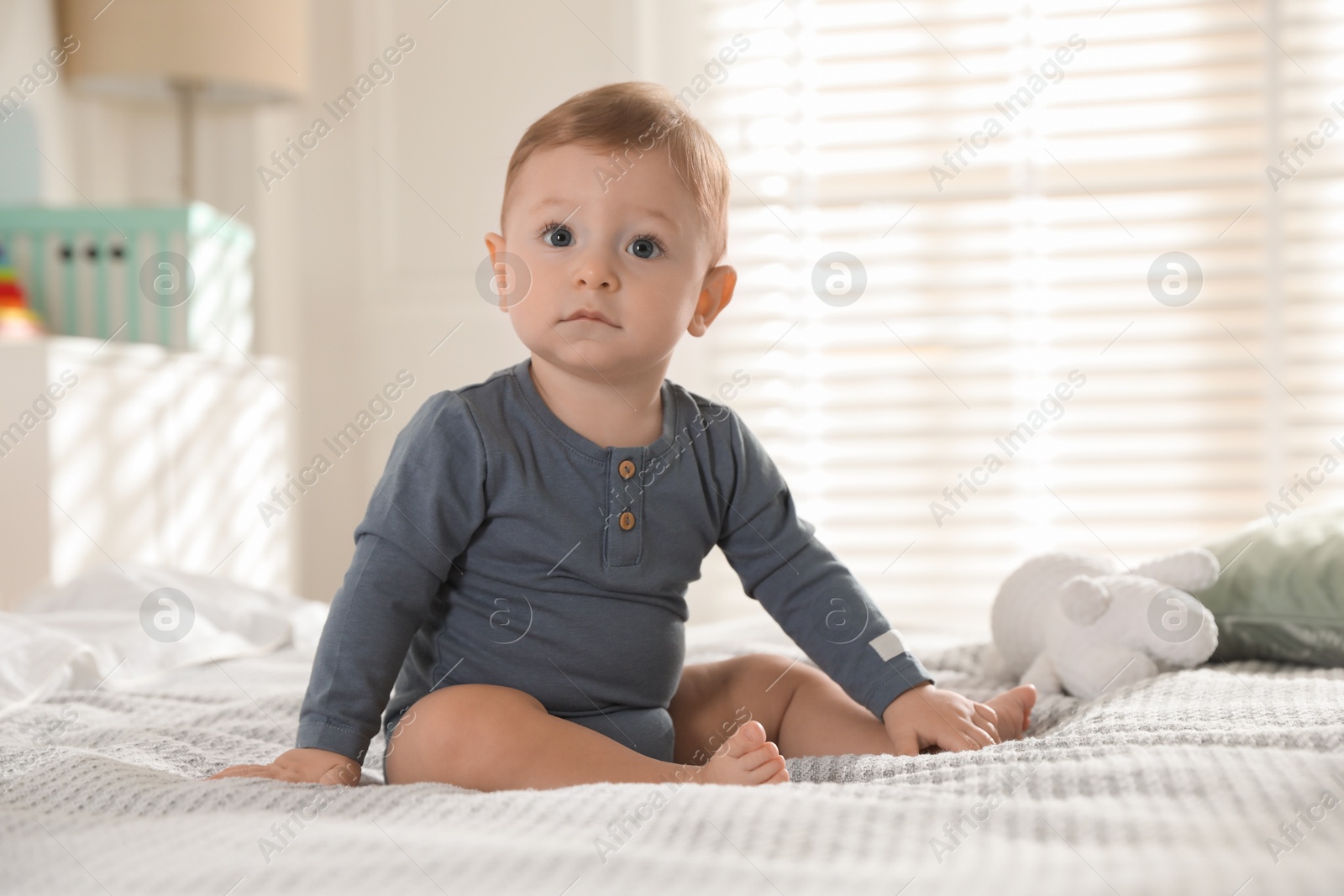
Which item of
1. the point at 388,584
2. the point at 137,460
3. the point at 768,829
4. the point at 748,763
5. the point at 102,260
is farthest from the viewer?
the point at 102,260

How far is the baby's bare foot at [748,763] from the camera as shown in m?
0.68

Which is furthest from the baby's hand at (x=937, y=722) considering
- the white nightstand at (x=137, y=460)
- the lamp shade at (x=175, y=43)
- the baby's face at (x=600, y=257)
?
the lamp shade at (x=175, y=43)

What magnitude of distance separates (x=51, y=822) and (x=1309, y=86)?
8.90 ft

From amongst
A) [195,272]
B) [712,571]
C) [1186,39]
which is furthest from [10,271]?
[1186,39]

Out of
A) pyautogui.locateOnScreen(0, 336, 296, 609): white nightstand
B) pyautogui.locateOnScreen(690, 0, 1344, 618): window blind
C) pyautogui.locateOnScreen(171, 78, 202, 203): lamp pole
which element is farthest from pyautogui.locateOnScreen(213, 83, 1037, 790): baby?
pyautogui.locateOnScreen(171, 78, 202, 203): lamp pole

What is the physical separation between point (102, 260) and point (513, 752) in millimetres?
1740

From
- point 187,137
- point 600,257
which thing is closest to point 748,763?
point 600,257

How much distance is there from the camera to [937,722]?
829 millimetres

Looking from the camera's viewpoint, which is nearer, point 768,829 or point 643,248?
point 768,829

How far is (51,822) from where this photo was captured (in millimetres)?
582

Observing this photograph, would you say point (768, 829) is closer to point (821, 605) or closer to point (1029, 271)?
point (821, 605)

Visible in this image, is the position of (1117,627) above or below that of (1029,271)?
below

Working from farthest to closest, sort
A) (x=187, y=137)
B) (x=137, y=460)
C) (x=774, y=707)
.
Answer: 1. (x=187, y=137)
2. (x=137, y=460)
3. (x=774, y=707)

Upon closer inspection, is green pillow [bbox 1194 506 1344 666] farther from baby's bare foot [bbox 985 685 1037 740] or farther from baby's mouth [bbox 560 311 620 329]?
baby's mouth [bbox 560 311 620 329]
